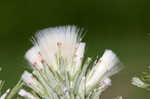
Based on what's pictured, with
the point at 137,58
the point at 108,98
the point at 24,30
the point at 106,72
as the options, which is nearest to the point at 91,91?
the point at 106,72

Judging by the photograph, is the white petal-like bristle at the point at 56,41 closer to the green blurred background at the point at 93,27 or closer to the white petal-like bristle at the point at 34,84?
the white petal-like bristle at the point at 34,84

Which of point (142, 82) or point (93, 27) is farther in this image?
point (93, 27)

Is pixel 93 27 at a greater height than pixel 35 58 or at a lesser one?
lesser

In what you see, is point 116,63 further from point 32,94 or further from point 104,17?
point 104,17

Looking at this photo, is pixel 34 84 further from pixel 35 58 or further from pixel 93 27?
pixel 93 27

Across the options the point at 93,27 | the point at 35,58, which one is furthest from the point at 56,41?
the point at 93,27

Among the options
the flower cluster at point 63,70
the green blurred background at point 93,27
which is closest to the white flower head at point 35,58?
the flower cluster at point 63,70

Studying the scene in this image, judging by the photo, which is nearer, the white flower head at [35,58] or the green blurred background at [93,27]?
the white flower head at [35,58]

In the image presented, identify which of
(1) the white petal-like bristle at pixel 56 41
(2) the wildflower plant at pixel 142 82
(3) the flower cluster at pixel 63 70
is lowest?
(2) the wildflower plant at pixel 142 82
